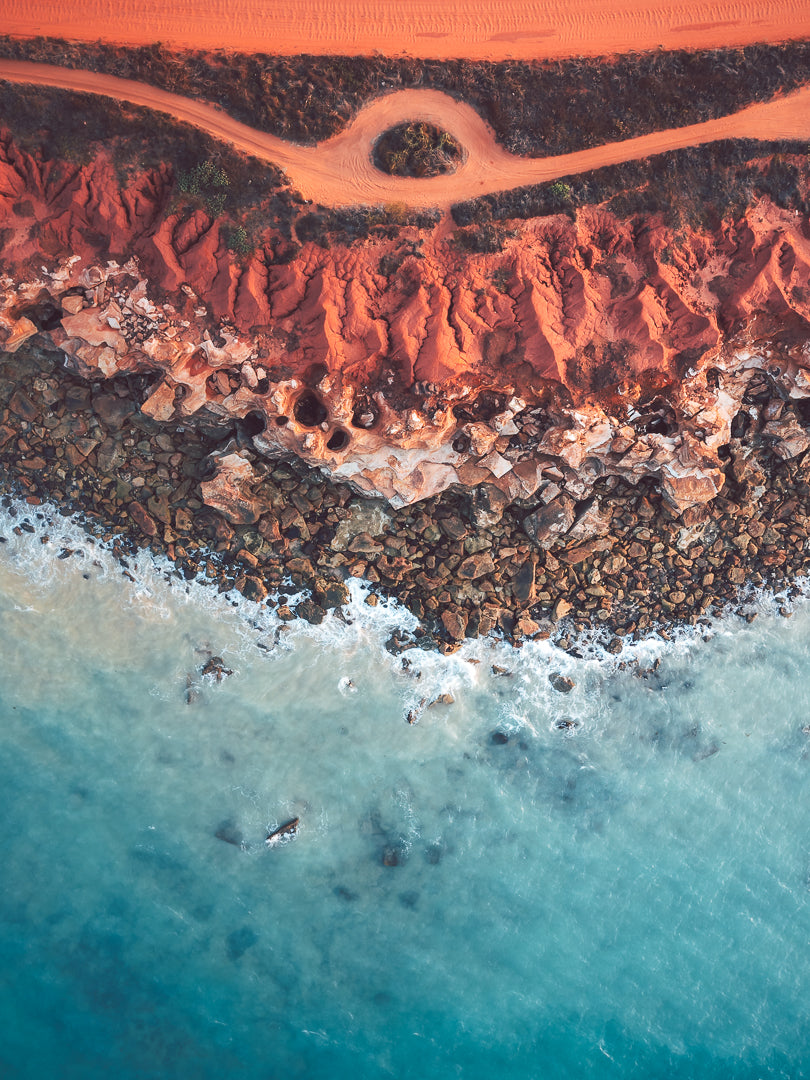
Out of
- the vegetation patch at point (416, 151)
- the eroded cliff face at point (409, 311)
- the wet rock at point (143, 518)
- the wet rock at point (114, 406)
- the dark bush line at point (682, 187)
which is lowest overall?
the wet rock at point (143, 518)

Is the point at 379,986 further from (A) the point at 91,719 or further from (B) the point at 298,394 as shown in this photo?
(B) the point at 298,394

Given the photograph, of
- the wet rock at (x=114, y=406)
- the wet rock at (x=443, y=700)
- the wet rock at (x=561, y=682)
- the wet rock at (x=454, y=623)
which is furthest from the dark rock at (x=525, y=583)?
the wet rock at (x=114, y=406)

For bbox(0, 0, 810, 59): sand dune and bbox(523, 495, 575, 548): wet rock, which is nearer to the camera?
bbox(0, 0, 810, 59): sand dune

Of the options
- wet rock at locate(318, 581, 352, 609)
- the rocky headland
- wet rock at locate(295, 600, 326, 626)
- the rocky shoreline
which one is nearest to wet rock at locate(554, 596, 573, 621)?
the rocky shoreline

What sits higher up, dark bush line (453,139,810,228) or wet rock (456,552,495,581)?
dark bush line (453,139,810,228)

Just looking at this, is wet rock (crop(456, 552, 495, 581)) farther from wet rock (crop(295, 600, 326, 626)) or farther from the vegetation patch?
the vegetation patch

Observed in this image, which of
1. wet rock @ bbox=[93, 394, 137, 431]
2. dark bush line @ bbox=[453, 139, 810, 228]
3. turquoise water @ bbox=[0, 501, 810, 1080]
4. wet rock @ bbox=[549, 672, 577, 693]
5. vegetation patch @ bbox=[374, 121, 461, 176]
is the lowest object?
turquoise water @ bbox=[0, 501, 810, 1080]

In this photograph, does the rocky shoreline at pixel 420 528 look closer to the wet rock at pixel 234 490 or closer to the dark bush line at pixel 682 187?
the wet rock at pixel 234 490
